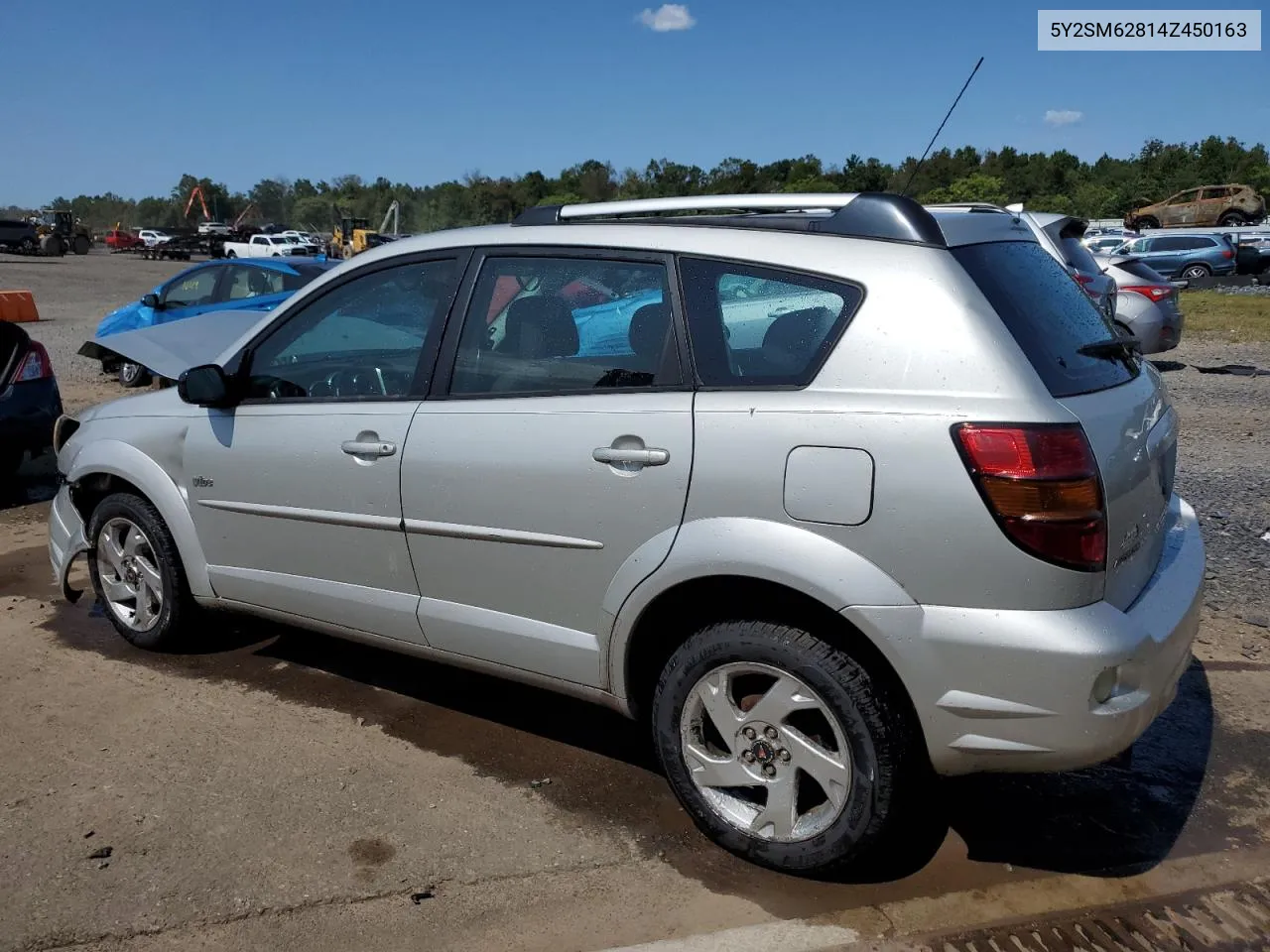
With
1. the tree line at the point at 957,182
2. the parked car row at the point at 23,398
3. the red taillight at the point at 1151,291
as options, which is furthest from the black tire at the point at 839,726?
the tree line at the point at 957,182

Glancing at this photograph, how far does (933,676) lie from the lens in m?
2.66

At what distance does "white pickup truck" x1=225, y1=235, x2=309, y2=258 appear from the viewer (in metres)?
41.8

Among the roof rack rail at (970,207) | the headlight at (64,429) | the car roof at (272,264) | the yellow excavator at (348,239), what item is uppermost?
the yellow excavator at (348,239)

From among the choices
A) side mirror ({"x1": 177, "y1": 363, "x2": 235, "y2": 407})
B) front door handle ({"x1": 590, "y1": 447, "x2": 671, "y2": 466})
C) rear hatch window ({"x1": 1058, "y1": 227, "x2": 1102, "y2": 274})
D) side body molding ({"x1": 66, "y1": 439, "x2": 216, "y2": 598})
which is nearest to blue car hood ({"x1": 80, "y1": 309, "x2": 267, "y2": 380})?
side body molding ({"x1": 66, "y1": 439, "x2": 216, "y2": 598})

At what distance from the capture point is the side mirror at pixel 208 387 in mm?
4035

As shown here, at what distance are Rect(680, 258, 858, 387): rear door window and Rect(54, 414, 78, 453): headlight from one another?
3.23 metres

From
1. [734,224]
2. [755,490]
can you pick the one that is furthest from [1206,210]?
[755,490]

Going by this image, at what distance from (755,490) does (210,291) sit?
1106cm

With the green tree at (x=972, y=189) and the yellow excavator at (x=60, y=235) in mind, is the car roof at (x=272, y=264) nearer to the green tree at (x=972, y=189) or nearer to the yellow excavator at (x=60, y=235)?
the green tree at (x=972, y=189)

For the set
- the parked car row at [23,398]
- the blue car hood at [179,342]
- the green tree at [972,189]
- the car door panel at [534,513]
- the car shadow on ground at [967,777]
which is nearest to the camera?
the car door panel at [534,513]

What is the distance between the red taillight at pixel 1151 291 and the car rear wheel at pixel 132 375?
1145 centimetres

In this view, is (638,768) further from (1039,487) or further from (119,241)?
(119,241)

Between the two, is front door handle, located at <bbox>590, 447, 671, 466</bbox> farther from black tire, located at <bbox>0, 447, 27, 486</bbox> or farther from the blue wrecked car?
the blue wrecked car

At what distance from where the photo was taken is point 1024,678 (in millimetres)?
2580
